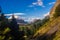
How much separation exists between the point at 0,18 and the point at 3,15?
0.59 meters

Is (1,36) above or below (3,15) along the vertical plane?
below

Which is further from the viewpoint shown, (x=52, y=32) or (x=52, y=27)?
(x=52, y=27)

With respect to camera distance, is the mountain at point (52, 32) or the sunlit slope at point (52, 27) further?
the sunlit slope at point (52, 27)

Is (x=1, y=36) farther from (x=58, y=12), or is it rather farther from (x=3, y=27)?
(x=58, y=12)

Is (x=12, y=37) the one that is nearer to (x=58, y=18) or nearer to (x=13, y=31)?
(x=13, y=31)

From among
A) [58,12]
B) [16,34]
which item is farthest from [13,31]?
[58,12]

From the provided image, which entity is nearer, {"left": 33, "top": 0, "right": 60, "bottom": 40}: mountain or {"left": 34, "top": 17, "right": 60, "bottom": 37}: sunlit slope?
{"left": 33, "top": 0, "right": 60, "bottom": 40}: mountain

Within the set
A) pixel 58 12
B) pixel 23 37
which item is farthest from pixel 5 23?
pixel 58 12

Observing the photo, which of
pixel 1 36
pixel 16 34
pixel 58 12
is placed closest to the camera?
pixel 1 36

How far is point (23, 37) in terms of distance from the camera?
3925 cm

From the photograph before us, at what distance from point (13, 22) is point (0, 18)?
2044mm

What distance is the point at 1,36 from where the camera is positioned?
35.9 m

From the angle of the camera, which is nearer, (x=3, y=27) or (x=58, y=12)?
(x=3, y=27)

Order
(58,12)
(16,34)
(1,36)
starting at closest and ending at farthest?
(1,36), (16,34), (58,12)
